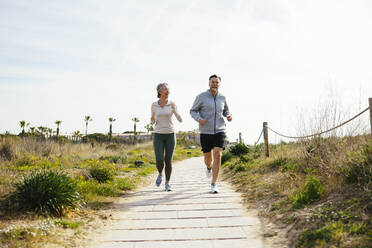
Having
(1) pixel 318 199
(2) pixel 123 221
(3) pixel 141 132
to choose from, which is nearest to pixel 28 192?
(2) pixel 123 221

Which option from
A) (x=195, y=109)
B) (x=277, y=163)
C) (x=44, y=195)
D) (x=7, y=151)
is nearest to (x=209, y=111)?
(x=195, y=109)

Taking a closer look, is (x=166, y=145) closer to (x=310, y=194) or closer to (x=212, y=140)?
(x=212, y=140)

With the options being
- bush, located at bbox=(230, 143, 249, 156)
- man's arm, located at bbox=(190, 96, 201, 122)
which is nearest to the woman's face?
man's arm, located at bbox=(190, 96, 201, 122)

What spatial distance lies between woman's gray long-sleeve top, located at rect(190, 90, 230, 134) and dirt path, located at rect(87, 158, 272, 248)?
1282 millimetres

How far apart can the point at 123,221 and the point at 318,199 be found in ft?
8.60

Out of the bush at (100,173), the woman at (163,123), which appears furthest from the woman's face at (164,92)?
the bush at (100,173)

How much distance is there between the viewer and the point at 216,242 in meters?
3.21

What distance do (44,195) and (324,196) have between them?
147 inches

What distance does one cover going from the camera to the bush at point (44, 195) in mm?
4043

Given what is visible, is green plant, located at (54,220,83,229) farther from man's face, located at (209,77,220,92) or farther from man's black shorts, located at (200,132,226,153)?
man's face, located at (209,77,220,92)

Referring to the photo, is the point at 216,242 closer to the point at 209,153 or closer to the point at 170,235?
the point at 170,235

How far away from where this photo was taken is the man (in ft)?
18.4

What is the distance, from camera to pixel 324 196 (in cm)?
382

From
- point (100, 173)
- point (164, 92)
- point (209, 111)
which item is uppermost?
point (164, 92)
